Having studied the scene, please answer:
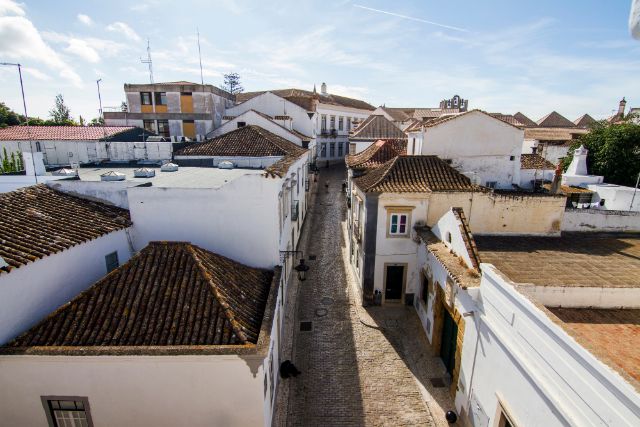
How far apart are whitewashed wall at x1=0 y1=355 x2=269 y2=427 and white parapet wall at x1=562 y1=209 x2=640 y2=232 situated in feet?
48.4

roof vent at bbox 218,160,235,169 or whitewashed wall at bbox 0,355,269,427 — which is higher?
roof vent at bbox 218,160,235,169

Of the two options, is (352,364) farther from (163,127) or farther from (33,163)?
(163,127)

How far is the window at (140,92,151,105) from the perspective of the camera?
32.5 meters

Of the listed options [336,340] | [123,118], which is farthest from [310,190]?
[336,340]

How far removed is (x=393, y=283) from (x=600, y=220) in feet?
30.5

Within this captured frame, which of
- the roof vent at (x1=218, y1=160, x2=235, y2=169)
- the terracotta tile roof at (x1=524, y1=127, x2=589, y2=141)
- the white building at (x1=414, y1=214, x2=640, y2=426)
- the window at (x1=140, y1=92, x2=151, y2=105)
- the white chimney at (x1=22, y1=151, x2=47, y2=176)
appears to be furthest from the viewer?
the terracotta tile roof at (x1=524, y1=127, x2=589, y2=141)

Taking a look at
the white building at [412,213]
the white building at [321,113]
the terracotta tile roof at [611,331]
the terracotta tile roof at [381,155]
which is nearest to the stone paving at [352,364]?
the white building at [412,213]

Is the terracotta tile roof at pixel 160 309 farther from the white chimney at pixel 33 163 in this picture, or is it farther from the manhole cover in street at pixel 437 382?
the white chimney at pixel 33 163

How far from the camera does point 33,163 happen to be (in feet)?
52.3

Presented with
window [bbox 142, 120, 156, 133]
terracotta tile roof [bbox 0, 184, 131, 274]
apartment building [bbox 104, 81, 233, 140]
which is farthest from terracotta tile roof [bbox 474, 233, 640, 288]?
window [bbox 142, 120, 156, 133]

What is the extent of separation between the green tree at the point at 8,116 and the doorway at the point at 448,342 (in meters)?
55.3

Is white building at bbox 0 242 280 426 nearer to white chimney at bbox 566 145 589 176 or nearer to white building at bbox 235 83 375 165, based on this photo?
white building at bbox 235 83 375 165

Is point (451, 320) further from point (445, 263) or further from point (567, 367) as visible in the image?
point (567, 367)

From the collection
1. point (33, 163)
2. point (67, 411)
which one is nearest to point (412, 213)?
point (67, 411)
